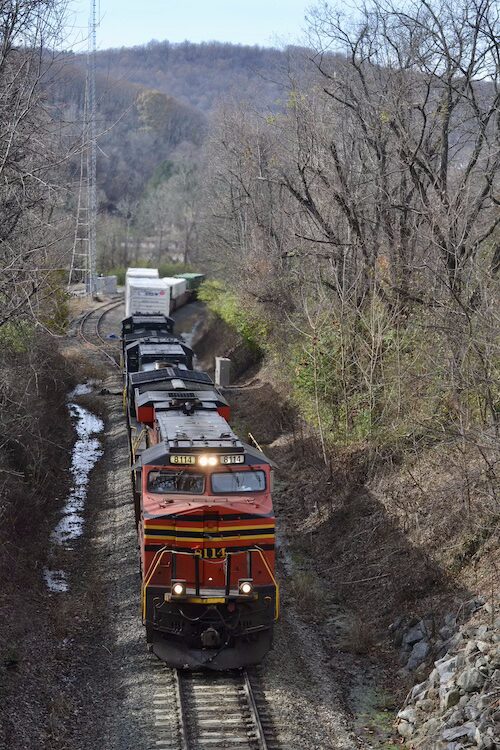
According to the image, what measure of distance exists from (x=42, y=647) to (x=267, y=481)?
489cm

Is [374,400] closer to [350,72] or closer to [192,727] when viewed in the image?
[350,72]

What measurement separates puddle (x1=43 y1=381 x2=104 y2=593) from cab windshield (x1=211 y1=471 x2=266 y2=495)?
5.52 m

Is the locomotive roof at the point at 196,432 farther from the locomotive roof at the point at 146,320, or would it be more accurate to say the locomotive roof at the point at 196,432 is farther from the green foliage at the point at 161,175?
the green foliage at the point at 161,175

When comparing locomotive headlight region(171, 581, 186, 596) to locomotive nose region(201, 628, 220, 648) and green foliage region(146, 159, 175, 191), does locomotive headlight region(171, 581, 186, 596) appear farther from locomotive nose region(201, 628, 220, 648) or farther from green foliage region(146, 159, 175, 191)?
green foliage region(146, 159, 175, 191)

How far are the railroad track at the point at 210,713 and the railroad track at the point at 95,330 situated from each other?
2708 centimetres

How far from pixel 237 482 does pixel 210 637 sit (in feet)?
8.27

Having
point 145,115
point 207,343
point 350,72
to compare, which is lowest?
point 207,343

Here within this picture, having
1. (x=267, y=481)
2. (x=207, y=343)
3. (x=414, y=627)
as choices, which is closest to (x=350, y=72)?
(x=267, y=481)

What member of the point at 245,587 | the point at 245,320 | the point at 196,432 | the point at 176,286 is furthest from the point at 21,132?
the point at 176,286

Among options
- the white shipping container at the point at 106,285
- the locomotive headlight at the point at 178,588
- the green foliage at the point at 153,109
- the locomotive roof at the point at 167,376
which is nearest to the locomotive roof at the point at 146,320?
the locomotive roof at the point at 167,376

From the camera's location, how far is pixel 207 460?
1319 cm

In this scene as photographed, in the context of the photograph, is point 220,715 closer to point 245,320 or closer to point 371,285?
point 371,285

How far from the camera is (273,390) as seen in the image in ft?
103

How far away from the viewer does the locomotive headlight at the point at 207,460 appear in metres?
13.2
